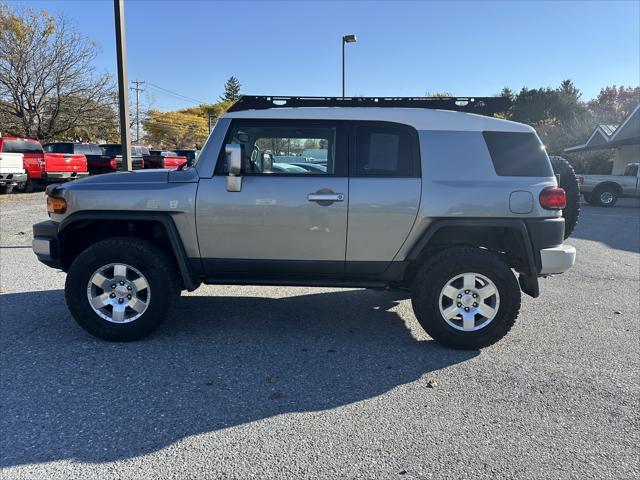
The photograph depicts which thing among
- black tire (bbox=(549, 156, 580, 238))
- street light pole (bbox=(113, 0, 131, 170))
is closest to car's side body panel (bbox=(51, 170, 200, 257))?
black tire (bbox=(549, 156, 580, 238))

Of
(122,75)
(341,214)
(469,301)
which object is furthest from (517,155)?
(122,75)

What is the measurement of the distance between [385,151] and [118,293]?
264 centimetres

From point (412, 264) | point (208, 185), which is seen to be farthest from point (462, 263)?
point (208, 185)

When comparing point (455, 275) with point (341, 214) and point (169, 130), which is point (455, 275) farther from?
point (169, 130)

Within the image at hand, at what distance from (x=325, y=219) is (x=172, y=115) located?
244ft

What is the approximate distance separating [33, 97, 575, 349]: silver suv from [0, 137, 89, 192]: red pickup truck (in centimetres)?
1462

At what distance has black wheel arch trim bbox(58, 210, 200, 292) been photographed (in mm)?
4109

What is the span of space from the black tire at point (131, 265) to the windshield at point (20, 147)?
15.0 metres

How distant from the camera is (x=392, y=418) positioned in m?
3.06

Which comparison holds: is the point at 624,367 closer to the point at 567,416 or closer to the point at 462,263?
the point at 567,416

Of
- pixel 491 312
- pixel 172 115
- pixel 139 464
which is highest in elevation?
pixel 172 115

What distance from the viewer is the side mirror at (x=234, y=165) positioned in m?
3.85

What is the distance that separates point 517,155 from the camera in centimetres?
409

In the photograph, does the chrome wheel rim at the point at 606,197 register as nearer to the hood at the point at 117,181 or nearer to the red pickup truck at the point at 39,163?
the hood at the point at 117,181
